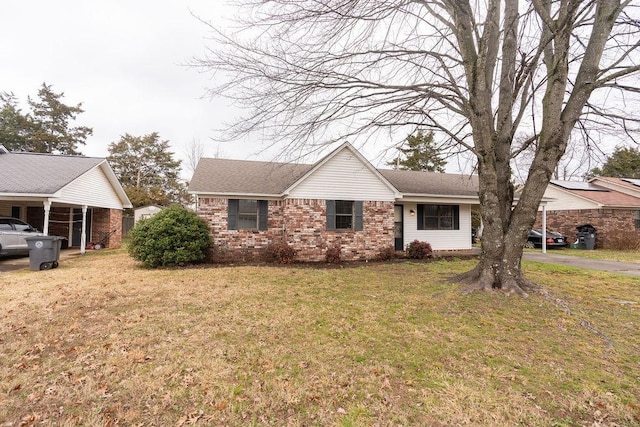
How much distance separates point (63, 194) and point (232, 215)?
7617 mm

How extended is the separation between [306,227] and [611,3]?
398 inches

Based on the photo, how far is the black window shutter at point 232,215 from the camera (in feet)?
39.4

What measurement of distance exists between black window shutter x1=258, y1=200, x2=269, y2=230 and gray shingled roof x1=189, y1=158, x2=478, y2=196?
0.60 metres

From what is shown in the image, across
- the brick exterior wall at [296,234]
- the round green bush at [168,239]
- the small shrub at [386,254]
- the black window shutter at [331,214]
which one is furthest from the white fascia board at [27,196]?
the small shrub at [386,254]

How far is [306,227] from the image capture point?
12.0 m

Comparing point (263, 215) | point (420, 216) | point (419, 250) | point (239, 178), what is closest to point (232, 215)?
point (263, 215)

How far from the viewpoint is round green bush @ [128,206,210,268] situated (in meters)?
10.3

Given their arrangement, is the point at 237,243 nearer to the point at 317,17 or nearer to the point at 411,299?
the point at 411,299

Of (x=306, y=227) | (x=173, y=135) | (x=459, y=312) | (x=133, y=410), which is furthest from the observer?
(x=173, y=135)

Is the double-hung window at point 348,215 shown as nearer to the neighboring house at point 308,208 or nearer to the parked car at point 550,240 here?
the neighboring house at point 308,208

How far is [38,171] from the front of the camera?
13641 millimetres

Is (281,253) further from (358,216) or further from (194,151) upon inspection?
(194,151)

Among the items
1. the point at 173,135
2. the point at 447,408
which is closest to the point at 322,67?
the point at 447,408

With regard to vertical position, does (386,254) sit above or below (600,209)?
below
